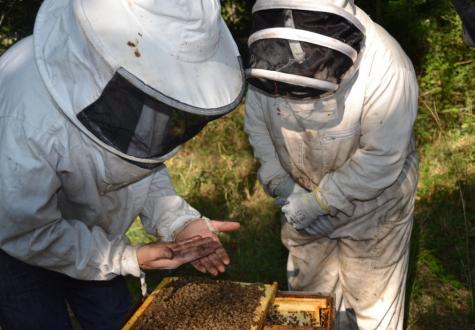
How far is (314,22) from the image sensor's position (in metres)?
2.71

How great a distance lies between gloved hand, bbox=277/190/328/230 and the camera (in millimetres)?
3279

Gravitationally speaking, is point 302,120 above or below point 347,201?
above

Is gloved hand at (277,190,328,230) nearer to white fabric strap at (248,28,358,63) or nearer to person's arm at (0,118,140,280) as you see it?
white fabric strap at (248,28,358,63)

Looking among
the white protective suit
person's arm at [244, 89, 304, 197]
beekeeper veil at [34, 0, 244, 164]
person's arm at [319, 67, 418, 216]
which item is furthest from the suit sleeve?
beekeeper veil at [34, 0, 244, 164]

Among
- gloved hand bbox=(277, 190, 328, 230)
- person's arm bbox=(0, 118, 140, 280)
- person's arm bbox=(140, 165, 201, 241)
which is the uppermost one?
person's arm bbox=(0, 118, 140, 280)

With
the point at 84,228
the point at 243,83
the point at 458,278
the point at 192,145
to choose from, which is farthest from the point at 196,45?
the point at 192,145

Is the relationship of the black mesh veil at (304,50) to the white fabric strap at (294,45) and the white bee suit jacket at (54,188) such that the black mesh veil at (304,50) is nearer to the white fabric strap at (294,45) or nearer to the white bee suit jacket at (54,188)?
the white fabric strap at (294,45)

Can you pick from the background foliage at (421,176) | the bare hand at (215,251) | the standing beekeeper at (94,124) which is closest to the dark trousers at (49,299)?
the standing beekeeper at (94,124)

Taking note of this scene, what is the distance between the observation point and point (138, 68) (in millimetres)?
1883

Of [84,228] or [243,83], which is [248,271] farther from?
[243,83]

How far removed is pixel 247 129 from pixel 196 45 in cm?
160

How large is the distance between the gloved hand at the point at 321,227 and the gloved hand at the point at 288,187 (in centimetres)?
21

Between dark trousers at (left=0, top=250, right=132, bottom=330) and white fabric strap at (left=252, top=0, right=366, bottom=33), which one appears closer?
dark trousers at (left=0, top=250, right=132, bottom=330)

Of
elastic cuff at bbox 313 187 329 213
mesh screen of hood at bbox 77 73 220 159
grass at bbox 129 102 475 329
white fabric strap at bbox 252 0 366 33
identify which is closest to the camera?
mesh screen of hood at bbox 77 73 220 159
